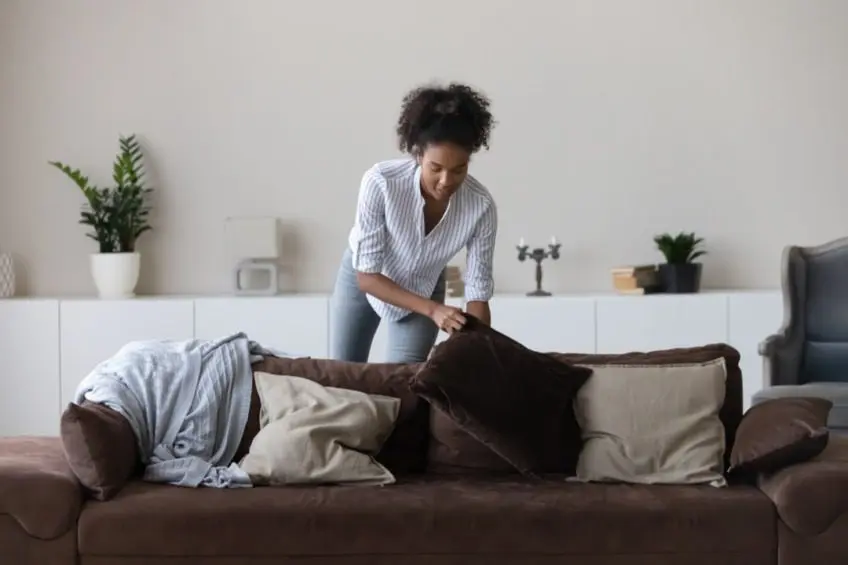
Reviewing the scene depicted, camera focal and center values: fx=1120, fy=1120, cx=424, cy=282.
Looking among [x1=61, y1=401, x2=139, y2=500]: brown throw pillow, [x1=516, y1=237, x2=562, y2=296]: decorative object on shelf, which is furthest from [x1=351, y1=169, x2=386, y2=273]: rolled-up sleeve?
[x1=516, y1=237, x2=562, y2=296]: decorative object on shelf

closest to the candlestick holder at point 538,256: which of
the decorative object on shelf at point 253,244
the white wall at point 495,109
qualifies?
the white wall at point 495,109

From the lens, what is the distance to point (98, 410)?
310 cm

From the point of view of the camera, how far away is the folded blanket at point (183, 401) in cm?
312

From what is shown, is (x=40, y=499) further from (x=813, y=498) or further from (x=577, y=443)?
(x=813, y=498)

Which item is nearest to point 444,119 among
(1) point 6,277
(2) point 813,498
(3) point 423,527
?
(3) point 423,527

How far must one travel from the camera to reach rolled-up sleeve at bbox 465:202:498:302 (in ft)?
11.1

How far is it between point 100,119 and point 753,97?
324 cm

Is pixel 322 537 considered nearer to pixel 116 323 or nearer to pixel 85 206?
pixel 116 323

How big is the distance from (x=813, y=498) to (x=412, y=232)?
1.34 metres

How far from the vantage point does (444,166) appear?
310 cm

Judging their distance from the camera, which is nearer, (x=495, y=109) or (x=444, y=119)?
(x=444, y=119)

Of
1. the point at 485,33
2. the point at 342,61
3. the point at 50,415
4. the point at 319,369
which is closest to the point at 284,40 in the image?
the point at 342,61

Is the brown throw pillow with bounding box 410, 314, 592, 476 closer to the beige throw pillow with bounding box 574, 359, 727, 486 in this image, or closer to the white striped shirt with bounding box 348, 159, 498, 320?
the beige throw pillow with bounding box 574, 359, 727, 486

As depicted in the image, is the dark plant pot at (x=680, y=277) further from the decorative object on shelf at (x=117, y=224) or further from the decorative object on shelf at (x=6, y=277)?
the decorative object on shelf at (x=6, y=277)
